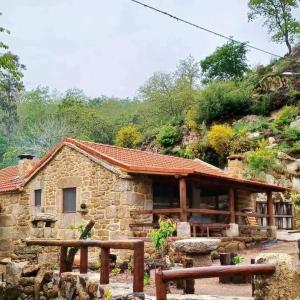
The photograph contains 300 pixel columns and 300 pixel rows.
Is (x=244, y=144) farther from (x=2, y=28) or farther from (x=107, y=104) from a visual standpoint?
(x=107, y=104)

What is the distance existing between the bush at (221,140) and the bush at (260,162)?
341 centimetres

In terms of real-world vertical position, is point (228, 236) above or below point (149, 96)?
below

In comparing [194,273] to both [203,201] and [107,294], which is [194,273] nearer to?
[107,294]

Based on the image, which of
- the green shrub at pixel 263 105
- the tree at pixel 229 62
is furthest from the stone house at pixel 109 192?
the tree at pixel 229 62

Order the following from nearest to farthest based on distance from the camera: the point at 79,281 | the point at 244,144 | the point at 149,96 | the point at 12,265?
the point at 79,281 < the point at 12,265 < the point at 244,144 < the point at 149,96

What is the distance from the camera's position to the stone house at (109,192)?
14508 millimetres

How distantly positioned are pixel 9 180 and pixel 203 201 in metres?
7.88

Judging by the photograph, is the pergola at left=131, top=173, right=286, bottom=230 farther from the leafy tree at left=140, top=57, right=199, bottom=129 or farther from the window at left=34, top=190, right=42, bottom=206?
the leafy tree at left=140, top=57, right=199, bottom=129

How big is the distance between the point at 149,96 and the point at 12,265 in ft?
121

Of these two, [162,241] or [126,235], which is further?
[126,235]

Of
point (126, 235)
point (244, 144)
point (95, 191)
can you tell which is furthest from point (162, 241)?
point (244, 144)

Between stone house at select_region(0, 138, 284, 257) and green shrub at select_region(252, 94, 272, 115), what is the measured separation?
41.3 ft

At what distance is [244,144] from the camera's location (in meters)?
26.5

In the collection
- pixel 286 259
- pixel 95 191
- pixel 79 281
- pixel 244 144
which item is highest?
pixel 244 144
